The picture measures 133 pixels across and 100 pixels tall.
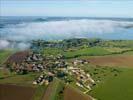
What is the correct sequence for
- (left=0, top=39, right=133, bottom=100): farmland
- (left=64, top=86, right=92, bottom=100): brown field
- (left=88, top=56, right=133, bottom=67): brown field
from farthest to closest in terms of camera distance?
(left=88, top=56, right=133, bottom=67): brown field → (left=0, top=39, right=133, bottom=100): farmland → (left=64, top=86, right=92, bottom=100): brown field

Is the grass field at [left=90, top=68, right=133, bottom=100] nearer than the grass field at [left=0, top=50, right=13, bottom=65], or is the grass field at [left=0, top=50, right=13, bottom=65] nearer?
the grass field at [left=90, top=68, right=133, bottom=100]

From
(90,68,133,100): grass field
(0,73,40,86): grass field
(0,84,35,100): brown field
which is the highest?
(0,84,35,100): brown field

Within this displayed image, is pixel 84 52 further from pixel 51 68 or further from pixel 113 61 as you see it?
pixel 51 68

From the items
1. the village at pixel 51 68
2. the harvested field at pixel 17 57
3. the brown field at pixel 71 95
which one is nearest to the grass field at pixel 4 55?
the harvested field at pixel 17 57

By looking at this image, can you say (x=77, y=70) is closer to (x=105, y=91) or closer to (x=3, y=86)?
(x=105, y=91)

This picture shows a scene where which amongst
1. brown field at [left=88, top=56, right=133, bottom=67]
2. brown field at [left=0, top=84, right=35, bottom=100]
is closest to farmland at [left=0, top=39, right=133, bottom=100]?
brown field at [left=88, top=56, right=133, bottom=67]

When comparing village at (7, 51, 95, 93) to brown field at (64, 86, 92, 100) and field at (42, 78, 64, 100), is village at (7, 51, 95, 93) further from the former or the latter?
brown field at (64, 86, 92, 100)

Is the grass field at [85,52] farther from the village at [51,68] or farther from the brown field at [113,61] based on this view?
the brown field at [113,61]
